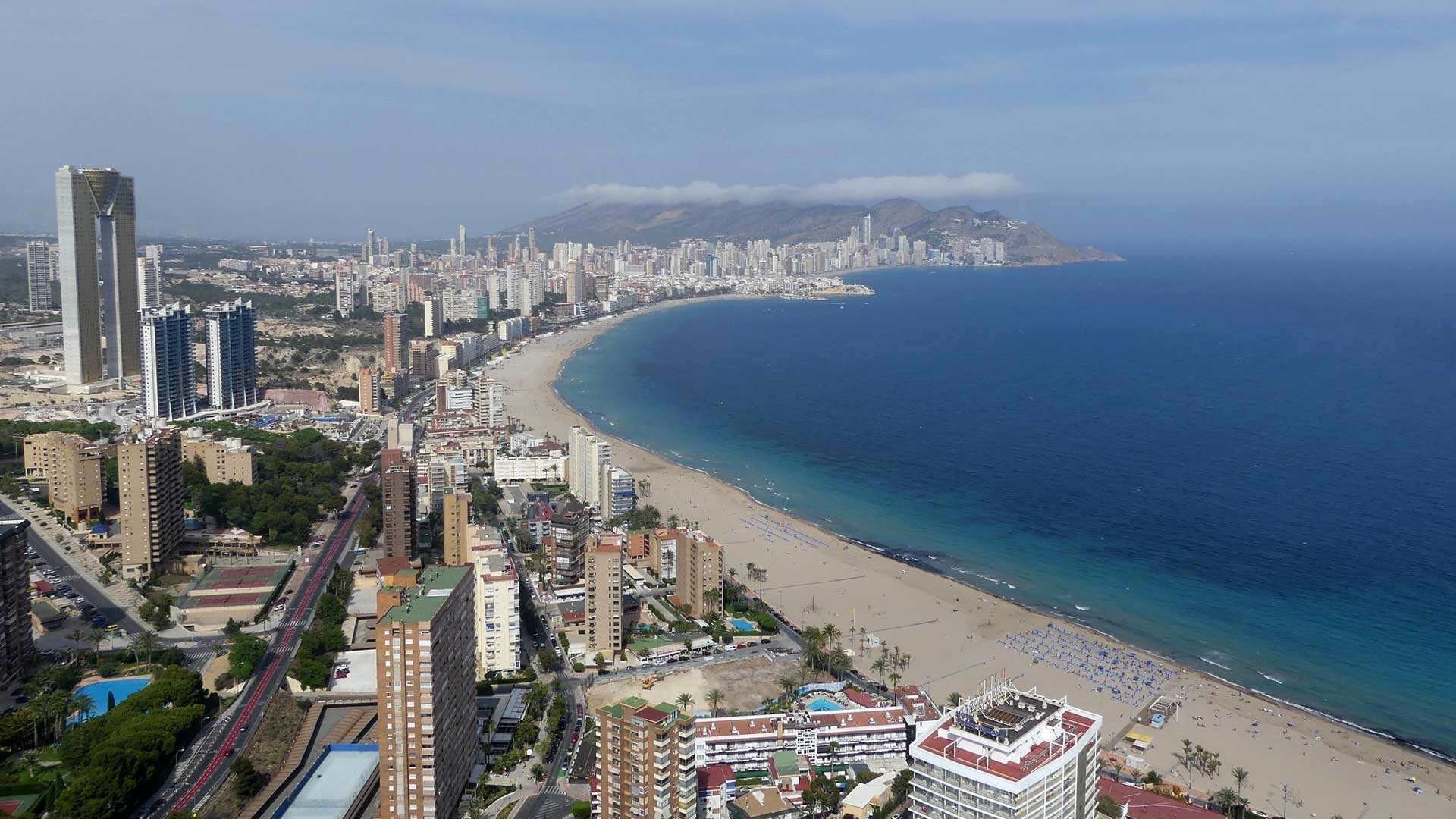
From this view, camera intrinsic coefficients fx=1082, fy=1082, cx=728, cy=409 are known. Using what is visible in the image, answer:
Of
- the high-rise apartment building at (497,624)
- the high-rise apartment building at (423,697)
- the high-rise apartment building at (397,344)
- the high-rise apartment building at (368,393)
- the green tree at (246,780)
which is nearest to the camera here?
the high-rise apartment building at (423,697)

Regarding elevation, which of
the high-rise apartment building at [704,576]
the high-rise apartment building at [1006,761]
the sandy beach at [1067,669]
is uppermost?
the high-rise apartment building at [1006,761]

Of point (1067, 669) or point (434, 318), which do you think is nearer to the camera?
point (1067, 669)

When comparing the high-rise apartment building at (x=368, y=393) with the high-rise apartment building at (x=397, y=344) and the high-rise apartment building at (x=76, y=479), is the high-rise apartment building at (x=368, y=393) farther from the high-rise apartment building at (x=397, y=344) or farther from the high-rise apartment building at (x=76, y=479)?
the high-rise apartment building at (x=76, y=479)

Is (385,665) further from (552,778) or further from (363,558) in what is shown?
(363,558)

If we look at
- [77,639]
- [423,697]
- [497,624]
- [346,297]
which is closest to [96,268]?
[346,297]

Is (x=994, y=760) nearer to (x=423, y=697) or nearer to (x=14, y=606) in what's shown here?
(x=423, y=697)

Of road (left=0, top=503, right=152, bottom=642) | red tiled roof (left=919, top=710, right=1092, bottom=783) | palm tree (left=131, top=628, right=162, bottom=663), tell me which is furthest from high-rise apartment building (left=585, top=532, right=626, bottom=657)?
red tiled roof (left=919, top=710, right=1092, bottom=783)

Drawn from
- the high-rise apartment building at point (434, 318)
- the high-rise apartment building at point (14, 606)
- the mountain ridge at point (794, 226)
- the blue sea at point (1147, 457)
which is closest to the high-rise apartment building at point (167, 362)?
the blue sea at point (1147, 457)
